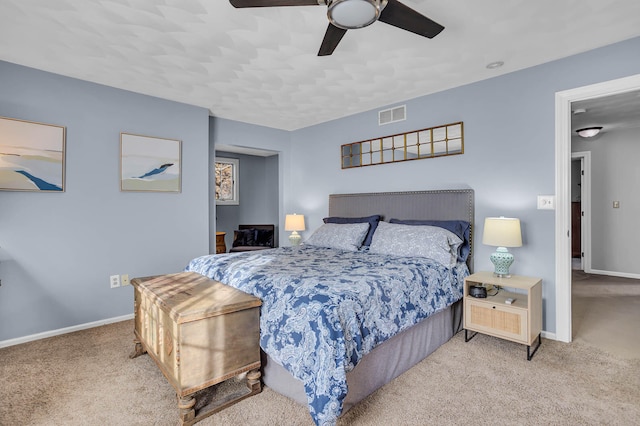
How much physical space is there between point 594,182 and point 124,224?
6949 mm

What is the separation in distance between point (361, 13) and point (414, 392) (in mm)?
2226

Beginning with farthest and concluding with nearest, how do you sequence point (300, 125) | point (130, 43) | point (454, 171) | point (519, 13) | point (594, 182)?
1. point (594, 182)
2. point (300, 125)
3. point (454, 171)
4. point (130, 43)
5. point (519, 13)

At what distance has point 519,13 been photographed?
2.14 meters

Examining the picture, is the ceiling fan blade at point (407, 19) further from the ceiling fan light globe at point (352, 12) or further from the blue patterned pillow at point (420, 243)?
the blue patterned pillow at point (420, 243)

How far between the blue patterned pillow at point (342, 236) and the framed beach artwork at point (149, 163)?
5.84ft

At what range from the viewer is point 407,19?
186 centimetres

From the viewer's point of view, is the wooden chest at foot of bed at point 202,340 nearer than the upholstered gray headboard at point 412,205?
Yes

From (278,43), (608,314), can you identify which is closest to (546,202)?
(608,314)

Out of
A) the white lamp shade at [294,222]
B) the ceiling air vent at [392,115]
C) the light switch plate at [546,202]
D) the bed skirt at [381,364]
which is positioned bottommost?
the bed skirt at [381,364]

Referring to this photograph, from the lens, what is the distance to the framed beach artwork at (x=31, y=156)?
110 inches

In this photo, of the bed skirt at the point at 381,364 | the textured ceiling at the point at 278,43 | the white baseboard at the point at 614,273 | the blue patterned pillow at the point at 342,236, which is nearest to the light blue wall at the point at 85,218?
the textured ceiling at the point at 278,43

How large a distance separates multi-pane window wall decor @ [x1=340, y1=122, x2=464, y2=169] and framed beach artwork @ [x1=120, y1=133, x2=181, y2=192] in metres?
2.18

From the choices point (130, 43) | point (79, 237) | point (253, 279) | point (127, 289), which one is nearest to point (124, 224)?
point (79, 237)

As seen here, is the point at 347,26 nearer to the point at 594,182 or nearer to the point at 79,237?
the point at 79,237
